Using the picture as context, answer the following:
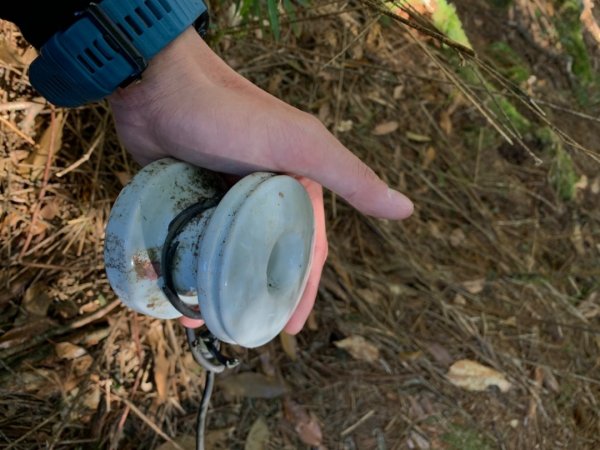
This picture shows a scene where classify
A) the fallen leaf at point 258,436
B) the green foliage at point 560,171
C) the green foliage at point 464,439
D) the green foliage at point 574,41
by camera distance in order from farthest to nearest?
the green foliage at point 574,41 → the green foliage at point 560,171 → the green foliage at point 464,439 → the fallen leaf at point 258,436

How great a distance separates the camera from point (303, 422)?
177 centimetres

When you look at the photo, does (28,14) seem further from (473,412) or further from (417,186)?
(473,412)

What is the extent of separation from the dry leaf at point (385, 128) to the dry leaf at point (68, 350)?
4.39 ft

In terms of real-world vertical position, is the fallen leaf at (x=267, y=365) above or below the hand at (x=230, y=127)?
below

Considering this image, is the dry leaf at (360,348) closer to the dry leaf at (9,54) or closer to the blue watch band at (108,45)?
the blue watch band at (108,45)

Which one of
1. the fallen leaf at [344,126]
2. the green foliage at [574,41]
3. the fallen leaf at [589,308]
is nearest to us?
the fallen leaf at [344,126]

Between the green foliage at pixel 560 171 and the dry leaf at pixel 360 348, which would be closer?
the dry leaf at pixel 360 348

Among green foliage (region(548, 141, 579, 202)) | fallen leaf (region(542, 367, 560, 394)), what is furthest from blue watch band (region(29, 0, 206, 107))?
green foliage (region(548, 141, 579, 202))

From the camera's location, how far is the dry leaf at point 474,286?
2154 mm

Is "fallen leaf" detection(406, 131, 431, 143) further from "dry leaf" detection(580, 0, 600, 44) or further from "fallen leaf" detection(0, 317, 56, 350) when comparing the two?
"fallen leaf" detection(0, 317, 56, 350)

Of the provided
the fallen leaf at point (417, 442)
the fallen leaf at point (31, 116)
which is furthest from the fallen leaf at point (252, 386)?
the fallen leaf at point (31, 116)

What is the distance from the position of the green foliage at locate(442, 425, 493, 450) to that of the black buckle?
1558mm

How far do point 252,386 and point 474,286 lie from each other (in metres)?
0.97

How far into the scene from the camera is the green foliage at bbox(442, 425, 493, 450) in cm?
192
